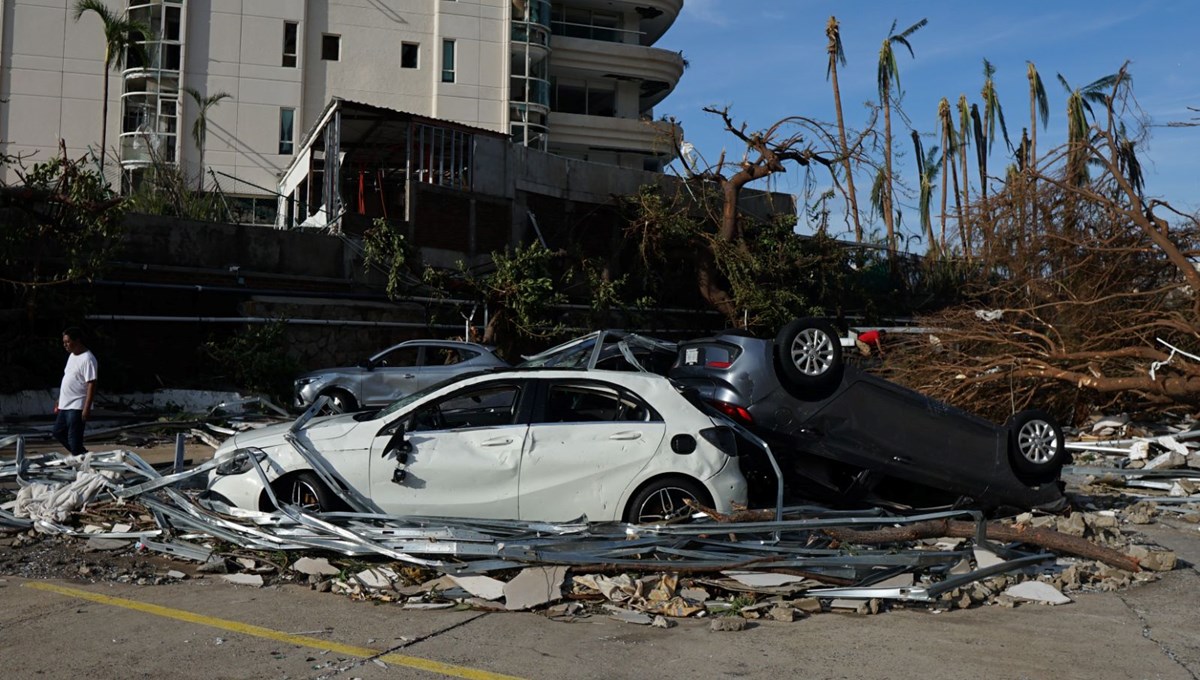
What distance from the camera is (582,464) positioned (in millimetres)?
8445

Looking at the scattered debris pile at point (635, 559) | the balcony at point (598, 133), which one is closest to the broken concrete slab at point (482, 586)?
the scattered debris pile at point (635, 559)

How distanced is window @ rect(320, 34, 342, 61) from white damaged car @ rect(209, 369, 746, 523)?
37499mm

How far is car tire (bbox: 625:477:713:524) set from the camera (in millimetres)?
8422

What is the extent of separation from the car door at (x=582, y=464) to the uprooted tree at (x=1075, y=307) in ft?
29.4

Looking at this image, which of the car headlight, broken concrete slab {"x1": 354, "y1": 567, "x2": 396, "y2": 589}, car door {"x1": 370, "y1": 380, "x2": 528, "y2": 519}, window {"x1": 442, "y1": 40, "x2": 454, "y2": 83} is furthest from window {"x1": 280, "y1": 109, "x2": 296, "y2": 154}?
broken concrete slab {"x1": 354, "y1": 567, "x2": 396, "y2": 589}

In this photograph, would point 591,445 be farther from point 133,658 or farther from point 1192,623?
point 1192,623

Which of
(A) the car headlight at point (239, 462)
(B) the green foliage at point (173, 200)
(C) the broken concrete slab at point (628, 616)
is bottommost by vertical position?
(C) the broken concrete slab at point (628, 616)

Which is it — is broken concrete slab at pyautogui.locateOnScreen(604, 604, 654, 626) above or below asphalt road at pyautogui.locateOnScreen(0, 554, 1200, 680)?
above

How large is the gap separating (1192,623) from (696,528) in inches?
127

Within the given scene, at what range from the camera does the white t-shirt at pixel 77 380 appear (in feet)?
40.3

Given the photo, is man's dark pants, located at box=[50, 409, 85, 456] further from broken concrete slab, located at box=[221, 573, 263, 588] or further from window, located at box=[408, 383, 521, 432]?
window, located at box=[408, 383, 521, 432]

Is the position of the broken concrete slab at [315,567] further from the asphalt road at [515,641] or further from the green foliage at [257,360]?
the green foliage at [257,360]

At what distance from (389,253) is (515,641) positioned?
53.4ft

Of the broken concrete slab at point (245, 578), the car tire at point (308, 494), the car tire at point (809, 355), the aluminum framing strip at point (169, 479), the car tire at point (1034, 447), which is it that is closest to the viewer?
the broken concrete slab at point (245, 578)
